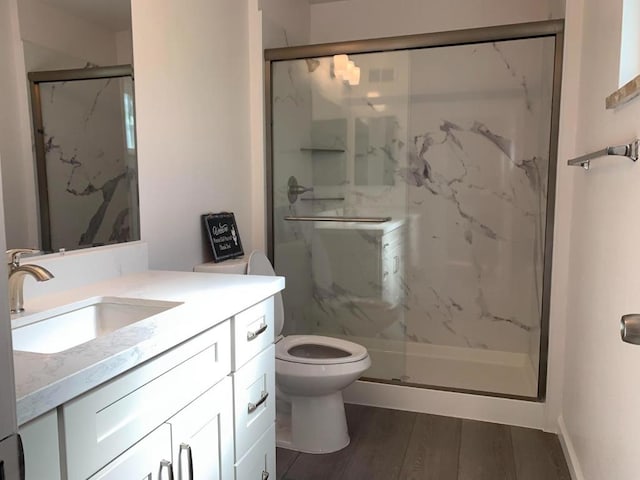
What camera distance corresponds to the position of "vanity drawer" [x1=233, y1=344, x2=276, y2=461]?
1396 mm

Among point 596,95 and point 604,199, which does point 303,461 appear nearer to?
point 604,199

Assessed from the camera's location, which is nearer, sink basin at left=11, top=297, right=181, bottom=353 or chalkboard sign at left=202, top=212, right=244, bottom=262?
sink basin at left=11, top=297, right=181, bottom=353

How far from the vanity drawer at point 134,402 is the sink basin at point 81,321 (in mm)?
190

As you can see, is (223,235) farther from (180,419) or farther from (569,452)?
(569,452)

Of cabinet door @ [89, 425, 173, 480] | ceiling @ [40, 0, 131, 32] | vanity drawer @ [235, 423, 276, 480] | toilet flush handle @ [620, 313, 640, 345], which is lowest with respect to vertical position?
vanity drawer @ [235, 423, 276, 480]

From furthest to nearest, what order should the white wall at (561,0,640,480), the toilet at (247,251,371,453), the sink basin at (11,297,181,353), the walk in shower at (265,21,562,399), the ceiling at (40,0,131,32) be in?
1. the walk in shower at (265,21,562,399)
2. the toilet at (247,251,371,453)
3. the ceiling at (40,0,131,32)
4. the white wall at (561,0,640,480)
5. the sink basin at (11,297,181,353)

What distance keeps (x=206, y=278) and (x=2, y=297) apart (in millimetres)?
1199

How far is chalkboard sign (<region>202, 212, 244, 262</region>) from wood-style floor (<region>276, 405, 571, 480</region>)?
0.94 m

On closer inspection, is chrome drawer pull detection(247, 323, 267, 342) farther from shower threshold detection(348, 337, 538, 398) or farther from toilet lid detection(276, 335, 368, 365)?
shower threshold detection(348, 337, 538, 398)

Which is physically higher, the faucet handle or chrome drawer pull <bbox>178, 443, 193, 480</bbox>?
the faucet handle

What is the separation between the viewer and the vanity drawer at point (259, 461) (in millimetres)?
1441

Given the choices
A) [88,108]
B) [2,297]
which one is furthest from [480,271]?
[2,297]

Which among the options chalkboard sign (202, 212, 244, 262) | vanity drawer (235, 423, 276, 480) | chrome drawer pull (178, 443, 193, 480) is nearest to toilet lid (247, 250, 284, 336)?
chalkboard sign (202, 212, 244, 262)

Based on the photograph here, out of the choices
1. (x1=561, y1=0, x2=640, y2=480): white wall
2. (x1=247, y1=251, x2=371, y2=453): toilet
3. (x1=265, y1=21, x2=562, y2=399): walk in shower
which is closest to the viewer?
(x1=561, y1=0, x2=640, y2=480): white wall
